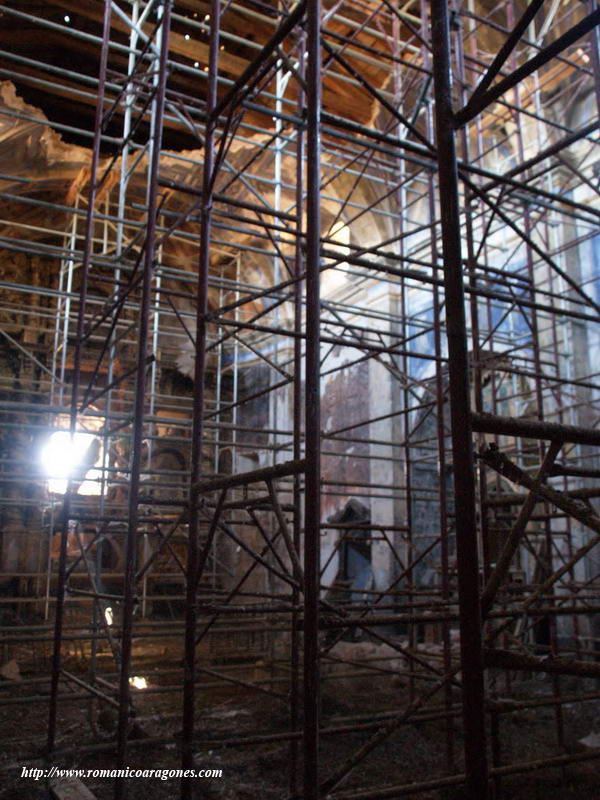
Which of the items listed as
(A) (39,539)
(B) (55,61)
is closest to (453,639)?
(A) (39,539)

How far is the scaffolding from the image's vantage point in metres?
3.47

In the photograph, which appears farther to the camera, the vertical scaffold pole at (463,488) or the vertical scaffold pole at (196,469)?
the vertical scaffold pole at (196,469)

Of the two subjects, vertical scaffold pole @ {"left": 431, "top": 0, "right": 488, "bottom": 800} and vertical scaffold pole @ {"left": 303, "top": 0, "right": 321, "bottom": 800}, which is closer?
vertical scaffold pole @ {"left": 431, "top": 0, "right": 488, "bottom": 800}

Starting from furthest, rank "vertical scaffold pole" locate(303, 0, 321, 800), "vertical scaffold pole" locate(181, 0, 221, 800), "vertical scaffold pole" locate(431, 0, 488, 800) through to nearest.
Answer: "vertical scaffold pole" locate(181, 0, 221, 800)
"vertical scaffold pole" locate(303, 0, 321, 800)
"vertical scaffold pole" locate(431, 0, 488, 800)

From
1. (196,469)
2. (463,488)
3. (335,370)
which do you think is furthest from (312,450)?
(335,370)

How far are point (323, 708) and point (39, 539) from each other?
12880 mm

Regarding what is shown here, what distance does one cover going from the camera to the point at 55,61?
52.2 ft

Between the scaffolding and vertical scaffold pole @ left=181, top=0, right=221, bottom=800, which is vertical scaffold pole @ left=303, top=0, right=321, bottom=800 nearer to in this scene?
the scaffolding

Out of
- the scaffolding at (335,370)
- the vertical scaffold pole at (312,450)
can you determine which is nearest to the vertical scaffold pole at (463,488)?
the scaffolding at (335,370)

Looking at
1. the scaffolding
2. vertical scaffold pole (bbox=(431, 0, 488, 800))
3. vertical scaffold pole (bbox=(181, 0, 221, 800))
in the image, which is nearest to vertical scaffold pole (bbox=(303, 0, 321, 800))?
the scaffolding

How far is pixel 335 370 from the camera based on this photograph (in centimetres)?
940

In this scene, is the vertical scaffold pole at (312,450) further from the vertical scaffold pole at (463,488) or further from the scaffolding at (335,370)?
the vertical scaffold pole at (463,488)

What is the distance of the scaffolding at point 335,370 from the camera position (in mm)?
3471

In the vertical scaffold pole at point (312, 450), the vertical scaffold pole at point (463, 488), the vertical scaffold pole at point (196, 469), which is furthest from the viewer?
Result: the vertical scaffold pole at point (196, 469)
